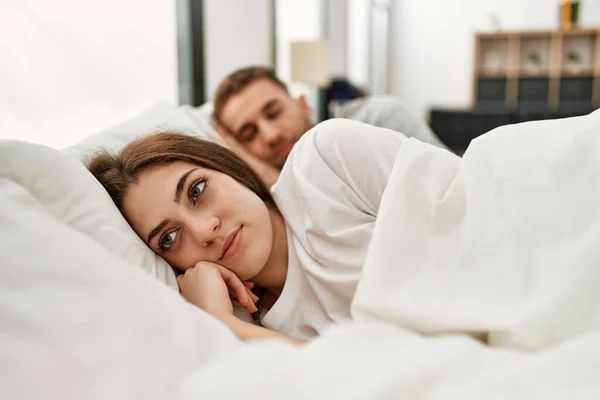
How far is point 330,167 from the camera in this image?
3.49 ft

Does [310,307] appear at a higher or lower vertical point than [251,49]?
lower

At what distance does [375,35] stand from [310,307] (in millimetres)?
6536

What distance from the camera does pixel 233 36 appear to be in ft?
9.85

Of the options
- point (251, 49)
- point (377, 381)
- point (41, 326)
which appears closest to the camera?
point (377, 381)

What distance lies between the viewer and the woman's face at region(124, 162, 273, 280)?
3.15ft

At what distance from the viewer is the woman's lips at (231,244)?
3.17 ft

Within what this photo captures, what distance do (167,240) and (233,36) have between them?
7.38ft

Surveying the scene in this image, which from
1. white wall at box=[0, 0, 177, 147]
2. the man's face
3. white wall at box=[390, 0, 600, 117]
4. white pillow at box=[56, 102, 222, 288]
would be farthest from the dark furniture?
white pillow at box=[56, 102, 222, 288]

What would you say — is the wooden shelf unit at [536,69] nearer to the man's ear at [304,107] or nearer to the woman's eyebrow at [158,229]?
the man's ear at [304,107]

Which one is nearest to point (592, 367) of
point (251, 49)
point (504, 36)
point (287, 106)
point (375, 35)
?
point (287, 106)

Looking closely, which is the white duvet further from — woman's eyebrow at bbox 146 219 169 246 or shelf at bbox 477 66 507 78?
shelf at bbox 477 66 507 78

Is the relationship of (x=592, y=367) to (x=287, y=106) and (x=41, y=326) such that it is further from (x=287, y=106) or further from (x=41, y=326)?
(x=287, y=106)

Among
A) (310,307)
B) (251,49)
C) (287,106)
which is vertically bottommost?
(310,307)

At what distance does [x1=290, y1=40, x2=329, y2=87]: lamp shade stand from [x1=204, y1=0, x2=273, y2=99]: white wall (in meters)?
0.28
